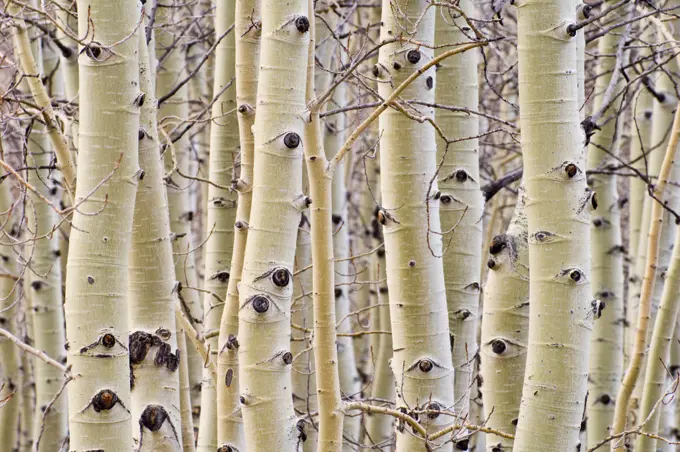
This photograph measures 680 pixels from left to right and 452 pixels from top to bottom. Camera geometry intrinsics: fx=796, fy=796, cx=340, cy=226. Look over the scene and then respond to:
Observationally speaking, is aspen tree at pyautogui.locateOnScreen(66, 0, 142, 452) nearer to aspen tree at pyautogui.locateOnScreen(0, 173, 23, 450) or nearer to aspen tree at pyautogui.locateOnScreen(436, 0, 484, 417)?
aspen tree at pyautogui.locateOnScreen(436, 0, 484, 417)

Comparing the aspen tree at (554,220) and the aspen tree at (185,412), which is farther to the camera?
the aspen tree at (185,412)

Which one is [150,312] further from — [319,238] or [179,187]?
[179,187]

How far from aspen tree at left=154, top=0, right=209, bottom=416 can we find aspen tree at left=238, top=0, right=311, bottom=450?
6.19ft

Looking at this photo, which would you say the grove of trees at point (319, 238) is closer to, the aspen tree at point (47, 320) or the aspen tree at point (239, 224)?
the aspen tree at point (239, 224)

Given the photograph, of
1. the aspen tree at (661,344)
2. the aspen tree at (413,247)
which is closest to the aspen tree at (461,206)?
the aspen tree at (413,247)

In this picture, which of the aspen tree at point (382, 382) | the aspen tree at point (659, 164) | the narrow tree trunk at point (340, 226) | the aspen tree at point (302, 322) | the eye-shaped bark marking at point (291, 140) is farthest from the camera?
the aspen tree at point (382, 382)

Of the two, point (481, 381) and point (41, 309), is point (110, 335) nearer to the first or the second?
point (481, 381)

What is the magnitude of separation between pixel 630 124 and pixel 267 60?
570 centimetres

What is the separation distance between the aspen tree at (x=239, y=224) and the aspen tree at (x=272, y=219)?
1.40 ft

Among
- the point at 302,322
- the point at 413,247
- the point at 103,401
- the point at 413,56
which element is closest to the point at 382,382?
the point at 302,322

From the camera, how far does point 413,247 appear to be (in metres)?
2.95

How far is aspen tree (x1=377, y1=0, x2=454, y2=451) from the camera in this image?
2.95 metres

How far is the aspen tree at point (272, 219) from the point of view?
2.47 m

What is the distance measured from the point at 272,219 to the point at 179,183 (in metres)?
2.50
